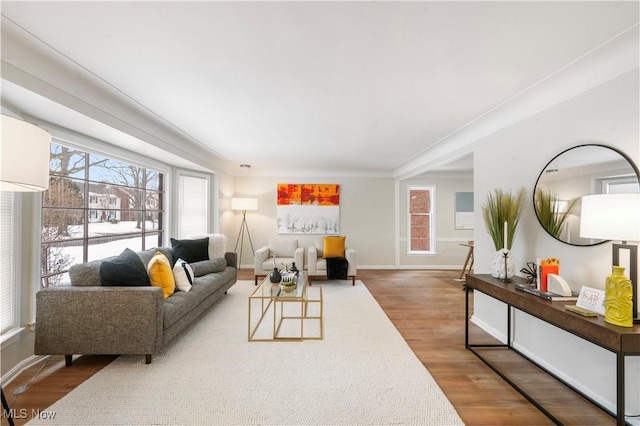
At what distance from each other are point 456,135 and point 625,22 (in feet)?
6.93

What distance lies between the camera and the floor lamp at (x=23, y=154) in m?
1.13

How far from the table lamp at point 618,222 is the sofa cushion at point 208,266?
4.00m

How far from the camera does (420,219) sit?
6680 millimetres

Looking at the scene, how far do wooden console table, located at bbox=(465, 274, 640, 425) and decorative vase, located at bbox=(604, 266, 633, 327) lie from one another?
0.15 ft

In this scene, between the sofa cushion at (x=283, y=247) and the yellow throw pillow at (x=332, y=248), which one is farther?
the sofa cushion at (x=283, y=247)

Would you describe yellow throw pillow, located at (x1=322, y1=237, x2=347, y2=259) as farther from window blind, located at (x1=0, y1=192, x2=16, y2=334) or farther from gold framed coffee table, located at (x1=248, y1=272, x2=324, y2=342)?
window blind, located at (x1=0, y1=192, x2=16, y2=334)

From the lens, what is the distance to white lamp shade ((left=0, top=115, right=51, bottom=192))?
1.13m

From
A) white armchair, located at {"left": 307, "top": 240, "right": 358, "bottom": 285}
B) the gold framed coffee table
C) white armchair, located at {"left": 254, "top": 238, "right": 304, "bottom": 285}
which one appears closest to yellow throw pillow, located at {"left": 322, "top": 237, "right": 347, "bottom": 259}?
white armchair, located at {"left": 307, "top": 240, "right": 358, "bottom": 285}

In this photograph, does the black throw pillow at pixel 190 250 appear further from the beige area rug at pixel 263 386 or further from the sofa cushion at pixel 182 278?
the beige area rug at pixel 263 386

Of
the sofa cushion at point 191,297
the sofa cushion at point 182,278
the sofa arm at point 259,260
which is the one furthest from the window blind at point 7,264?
the sofa arm at point 259,260

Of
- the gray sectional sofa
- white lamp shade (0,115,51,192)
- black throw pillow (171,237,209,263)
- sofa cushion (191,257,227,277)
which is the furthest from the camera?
black throw pillow (171,237,209,263)

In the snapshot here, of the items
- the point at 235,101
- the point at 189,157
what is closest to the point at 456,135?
the point at 235,101

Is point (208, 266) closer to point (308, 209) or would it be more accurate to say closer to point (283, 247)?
point (283, 247)

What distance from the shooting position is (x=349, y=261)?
5113 mm
